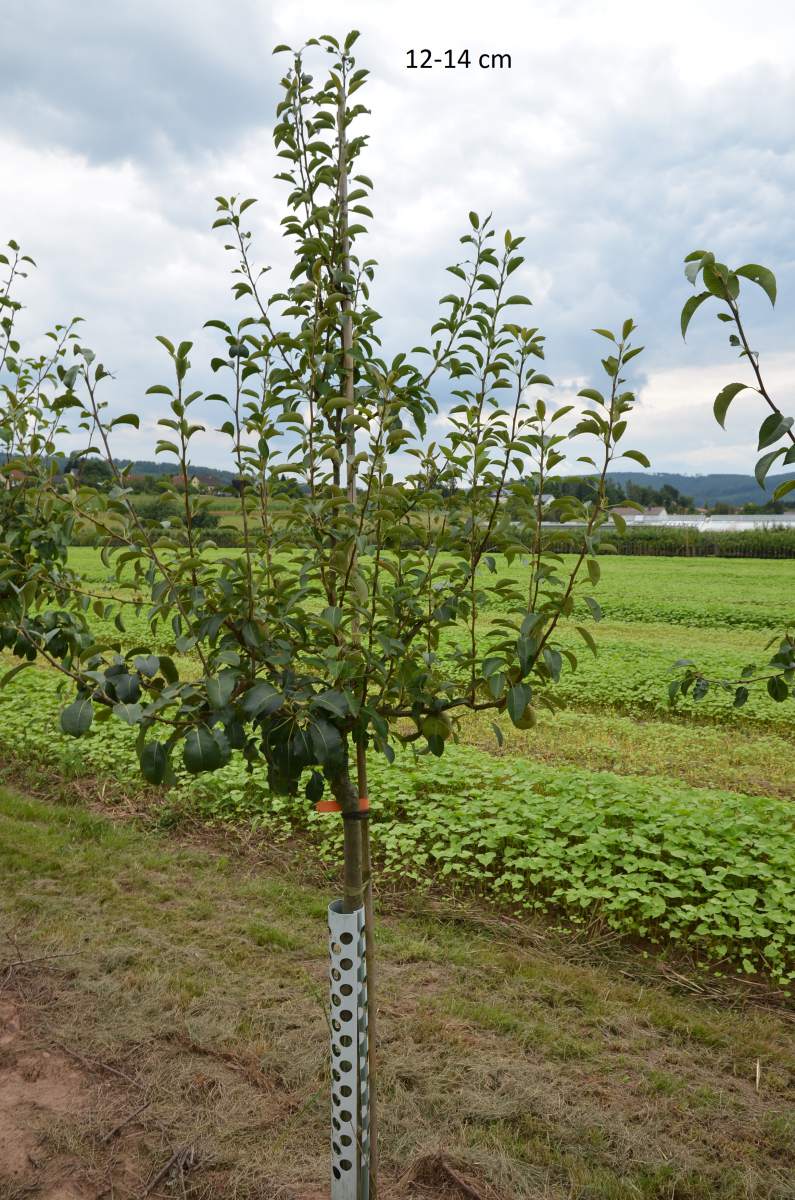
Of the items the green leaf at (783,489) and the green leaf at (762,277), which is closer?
the green leaf at (762,277)

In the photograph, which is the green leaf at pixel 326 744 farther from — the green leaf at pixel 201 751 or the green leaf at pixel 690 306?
the green leaf at pixel 690 306

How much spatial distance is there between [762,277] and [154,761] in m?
1.57

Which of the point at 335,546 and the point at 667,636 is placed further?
the point at 667,636

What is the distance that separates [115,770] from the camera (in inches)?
274

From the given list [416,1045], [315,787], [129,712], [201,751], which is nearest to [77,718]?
[129,712]

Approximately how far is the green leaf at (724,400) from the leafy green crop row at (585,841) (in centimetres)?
344

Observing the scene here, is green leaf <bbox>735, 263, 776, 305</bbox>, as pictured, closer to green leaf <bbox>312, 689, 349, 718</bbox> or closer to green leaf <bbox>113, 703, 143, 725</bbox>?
green leaf <bbox>312, 689, 349, 718</bbox>

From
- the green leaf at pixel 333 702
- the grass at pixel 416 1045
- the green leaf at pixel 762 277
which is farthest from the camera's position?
the grass at pixel 416 1045

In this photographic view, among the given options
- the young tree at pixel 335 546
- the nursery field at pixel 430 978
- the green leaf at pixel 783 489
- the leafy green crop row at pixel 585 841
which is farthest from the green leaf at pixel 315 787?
the leafy green crop row at pixel 585 841

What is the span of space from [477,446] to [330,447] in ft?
1.35

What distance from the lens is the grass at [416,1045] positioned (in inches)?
110

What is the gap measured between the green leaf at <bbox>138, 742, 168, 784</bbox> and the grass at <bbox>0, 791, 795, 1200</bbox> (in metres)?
1.68

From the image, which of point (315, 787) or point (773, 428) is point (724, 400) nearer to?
point (773, 428)

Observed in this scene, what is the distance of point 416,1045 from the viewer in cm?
341
